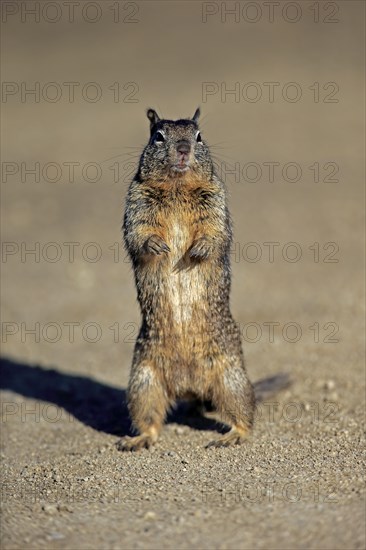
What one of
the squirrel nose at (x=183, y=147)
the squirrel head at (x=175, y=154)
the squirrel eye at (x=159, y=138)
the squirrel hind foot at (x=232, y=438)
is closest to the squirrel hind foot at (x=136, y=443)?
the squirrel hind foot at (x=232, y=438)

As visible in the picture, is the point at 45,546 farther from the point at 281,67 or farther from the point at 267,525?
the point at 281,67

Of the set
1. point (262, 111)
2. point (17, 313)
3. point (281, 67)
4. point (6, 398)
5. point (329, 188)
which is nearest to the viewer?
point (6, 398)

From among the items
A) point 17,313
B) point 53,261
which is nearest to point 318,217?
point 53,261

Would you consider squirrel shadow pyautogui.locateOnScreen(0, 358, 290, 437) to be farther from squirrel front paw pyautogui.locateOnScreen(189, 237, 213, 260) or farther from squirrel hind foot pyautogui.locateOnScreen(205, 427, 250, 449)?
squirrel front paw pyautogui.locateOnScreen(189, 237, 213, 260)

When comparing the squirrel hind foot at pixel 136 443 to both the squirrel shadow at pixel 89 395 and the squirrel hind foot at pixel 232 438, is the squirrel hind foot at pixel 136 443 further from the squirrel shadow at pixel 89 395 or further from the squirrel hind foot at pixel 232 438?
the squirrel hind foot at pixel 232 438

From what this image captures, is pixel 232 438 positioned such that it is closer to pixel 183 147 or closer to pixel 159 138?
pixel 183 147

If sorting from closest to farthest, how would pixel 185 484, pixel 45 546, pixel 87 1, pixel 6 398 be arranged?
pixel 45 546 < pixel 185 484 < pixel 6 398 < pixel 87 1

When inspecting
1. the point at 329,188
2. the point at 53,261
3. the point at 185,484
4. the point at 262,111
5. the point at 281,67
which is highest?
the point at 281,67
